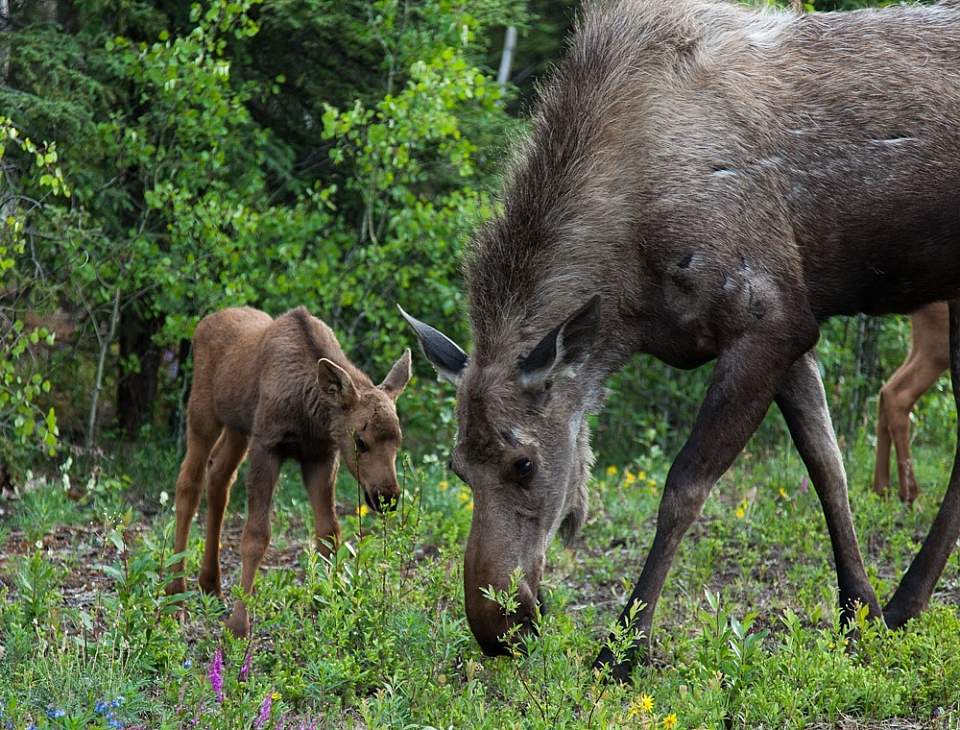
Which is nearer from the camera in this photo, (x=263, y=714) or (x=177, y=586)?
(x=263, y=714)

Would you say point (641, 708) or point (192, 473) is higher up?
point (641, 708)

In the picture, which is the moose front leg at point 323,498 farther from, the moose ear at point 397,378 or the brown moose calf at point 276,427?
the moose ear at point 397,378

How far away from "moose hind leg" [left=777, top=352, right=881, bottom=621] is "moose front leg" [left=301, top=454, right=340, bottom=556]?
229 centimetres

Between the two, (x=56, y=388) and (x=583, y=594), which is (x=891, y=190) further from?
(x=56, y=388)

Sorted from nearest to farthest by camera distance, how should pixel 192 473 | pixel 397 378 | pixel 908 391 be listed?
pixel 397 378
pixel 192 473
pixel 908 391

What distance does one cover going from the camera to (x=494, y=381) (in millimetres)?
5562

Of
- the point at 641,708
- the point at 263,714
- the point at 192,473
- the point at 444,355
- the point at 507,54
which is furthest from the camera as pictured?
the point at 507,54

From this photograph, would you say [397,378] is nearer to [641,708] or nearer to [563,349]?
[563,349]

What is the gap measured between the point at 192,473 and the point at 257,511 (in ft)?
3.60

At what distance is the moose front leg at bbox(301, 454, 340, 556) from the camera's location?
6.60 meters

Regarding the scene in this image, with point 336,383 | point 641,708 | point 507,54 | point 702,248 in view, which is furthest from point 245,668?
point 507,54

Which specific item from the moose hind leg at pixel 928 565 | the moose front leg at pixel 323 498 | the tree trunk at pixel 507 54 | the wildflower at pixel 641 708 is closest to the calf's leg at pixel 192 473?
the moose front leg at pixel 323 498

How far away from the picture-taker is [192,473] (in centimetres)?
741

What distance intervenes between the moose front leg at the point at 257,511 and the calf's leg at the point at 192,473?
0.84 m
